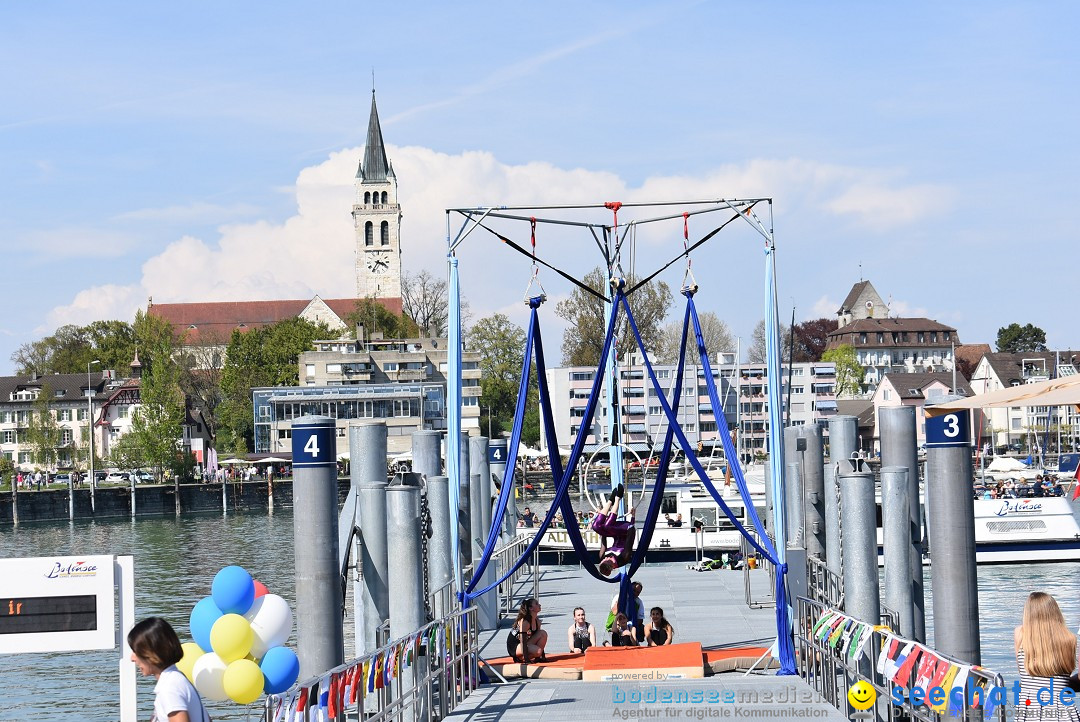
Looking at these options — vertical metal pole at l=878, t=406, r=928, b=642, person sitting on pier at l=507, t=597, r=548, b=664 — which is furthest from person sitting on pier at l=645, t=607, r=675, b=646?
vertical metal pole at l=878, t=406, r=928, b=642

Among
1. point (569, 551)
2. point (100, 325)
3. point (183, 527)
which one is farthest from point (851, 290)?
point (569, 551)

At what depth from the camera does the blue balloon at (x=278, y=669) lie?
12.4 m

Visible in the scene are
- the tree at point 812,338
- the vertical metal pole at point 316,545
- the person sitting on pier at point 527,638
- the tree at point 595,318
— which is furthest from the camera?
the tree at point 812,338

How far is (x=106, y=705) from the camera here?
25688 mm

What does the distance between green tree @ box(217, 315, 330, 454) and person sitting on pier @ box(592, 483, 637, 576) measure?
109 m

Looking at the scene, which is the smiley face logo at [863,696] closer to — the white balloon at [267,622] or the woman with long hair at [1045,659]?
the woman with long hair at [1045,659]

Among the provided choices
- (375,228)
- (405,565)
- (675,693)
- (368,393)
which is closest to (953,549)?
(675,693)

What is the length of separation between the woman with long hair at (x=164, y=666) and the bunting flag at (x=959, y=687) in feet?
18.0

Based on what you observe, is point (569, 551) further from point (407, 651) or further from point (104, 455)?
point (104, 455)

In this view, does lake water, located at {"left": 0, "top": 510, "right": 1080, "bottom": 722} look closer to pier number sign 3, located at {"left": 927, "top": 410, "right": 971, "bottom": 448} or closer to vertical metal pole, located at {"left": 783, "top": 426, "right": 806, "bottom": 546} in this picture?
vertical metal pole, located at {"left": 783, "top": 426, "right": 806, "bottom": 546}

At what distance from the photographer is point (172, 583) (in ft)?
154

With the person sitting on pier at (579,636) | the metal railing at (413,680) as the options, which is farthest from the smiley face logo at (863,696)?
the person sitting on pier at (579,636)

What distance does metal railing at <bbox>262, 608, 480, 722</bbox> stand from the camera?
35.6 ft

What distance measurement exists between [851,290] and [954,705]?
191 metres
